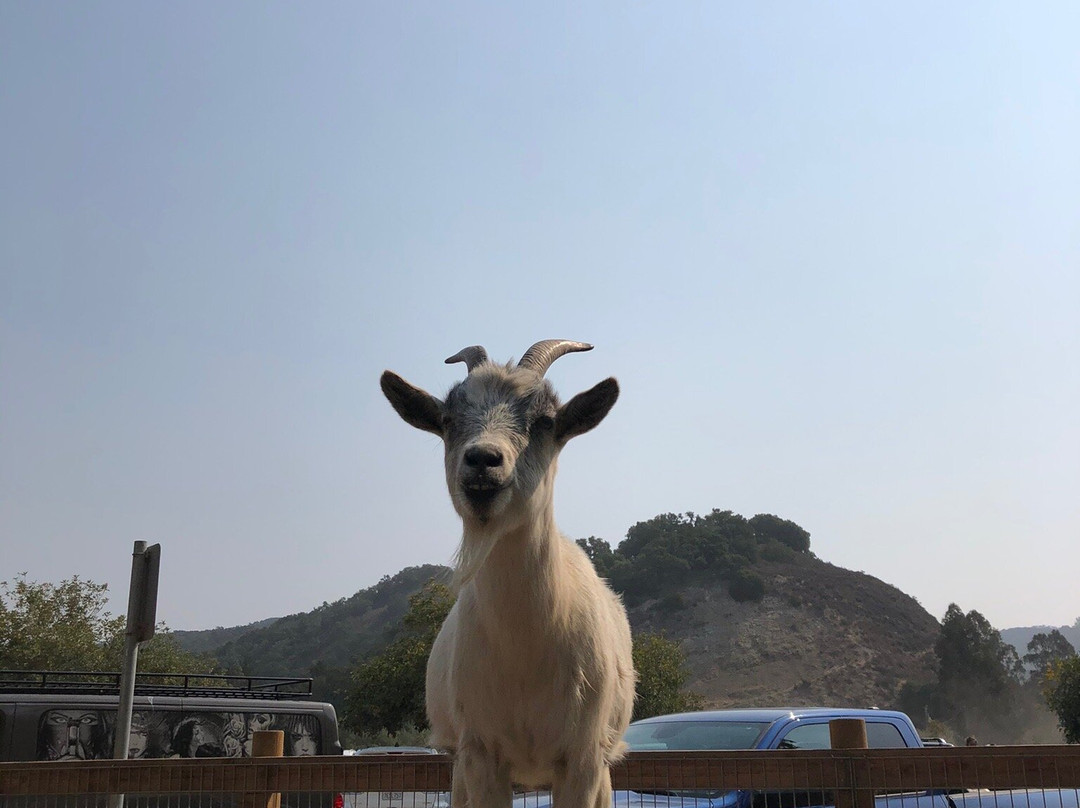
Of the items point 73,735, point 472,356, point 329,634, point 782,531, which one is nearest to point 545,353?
point 472,356

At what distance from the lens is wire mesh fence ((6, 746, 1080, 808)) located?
14.4 ft

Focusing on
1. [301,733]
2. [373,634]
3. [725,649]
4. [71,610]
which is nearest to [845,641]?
[725,649]

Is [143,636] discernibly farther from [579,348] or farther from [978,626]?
[978,626]

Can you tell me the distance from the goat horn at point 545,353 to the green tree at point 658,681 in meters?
34.7

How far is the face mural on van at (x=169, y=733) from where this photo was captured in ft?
30.7

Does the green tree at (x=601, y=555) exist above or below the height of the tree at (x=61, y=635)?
above

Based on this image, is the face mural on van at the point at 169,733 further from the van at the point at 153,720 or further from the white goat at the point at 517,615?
the white goat at the point at 517,615

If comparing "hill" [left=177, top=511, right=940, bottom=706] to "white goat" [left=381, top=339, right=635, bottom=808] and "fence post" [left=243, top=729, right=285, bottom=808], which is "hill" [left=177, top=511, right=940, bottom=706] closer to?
"fence post" [left=243, top=729, right=285, bottom=808]

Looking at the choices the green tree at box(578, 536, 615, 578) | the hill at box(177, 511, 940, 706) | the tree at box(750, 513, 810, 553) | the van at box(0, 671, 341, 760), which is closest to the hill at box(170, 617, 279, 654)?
the hill at box(177, 511, 940, 706)

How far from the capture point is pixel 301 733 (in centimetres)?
1109

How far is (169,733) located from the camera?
33.1 feet

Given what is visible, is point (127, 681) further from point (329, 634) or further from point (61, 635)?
point (329, 634)

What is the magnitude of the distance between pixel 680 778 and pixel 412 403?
7.43 feet

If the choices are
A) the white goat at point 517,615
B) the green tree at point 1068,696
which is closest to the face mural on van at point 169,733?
the white goat at point 517,615
